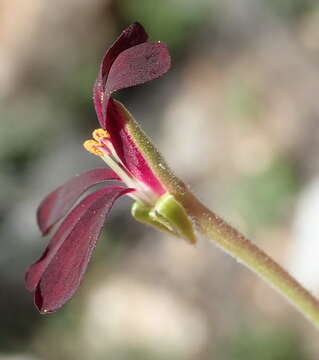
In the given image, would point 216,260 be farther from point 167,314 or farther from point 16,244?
point 16,244

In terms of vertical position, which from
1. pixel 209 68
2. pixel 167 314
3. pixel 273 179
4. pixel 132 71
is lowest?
pixel 167 314

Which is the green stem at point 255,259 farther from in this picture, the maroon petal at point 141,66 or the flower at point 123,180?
the maroon petal at point 141,66

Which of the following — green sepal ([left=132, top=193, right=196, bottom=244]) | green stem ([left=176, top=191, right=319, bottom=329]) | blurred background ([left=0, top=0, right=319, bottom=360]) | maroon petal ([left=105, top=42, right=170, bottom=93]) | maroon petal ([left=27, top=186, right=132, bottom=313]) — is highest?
maroon petal ([left=105, top=42, right=170, bottom=93])

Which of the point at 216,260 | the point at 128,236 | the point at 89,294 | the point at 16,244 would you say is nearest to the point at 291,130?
the point at 216,260

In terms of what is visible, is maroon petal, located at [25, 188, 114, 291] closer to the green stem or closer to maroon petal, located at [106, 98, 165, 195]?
maroon petal, located at [106, 98, 165, 195]

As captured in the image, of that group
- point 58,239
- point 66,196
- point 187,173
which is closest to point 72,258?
point 58,239

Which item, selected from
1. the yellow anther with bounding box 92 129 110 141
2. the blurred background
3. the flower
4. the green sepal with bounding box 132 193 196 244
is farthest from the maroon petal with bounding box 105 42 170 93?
the blurred background
